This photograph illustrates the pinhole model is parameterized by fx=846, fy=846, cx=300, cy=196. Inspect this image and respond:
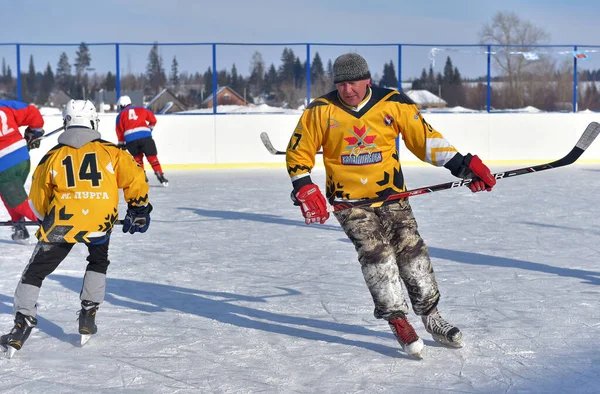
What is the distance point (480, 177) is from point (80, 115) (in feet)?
4.92

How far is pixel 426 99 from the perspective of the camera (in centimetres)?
1368

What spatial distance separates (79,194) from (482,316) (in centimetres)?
178

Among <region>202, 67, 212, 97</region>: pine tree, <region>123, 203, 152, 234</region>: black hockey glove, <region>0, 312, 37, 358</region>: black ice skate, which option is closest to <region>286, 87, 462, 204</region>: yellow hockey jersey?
<region>123, 203, 152, 234</region>: black hockey glove

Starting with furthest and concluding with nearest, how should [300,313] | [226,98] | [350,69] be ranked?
[226,98] → [300,313] → [350,69]

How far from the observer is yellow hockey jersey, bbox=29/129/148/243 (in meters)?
3.09

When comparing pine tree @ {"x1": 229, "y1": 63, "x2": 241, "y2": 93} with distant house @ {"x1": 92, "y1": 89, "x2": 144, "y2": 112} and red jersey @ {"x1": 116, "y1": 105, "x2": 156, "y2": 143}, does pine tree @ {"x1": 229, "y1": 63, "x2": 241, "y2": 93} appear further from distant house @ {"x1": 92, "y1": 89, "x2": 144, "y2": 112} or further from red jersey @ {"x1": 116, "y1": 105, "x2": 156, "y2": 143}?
red jersey @ {"x1": 116, "y1": 105, "x2": 156, "y2": 143}

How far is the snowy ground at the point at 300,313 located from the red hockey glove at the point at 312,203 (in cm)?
52

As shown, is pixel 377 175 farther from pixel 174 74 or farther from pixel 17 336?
pixel 174 74

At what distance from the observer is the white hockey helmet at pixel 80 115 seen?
10.4 feet

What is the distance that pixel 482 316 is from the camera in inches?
145

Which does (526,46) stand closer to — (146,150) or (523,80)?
(523,80)

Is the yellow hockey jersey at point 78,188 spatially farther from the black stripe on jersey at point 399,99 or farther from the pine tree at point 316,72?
the pine tree at point 316,72

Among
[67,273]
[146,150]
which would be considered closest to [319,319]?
[67,273]

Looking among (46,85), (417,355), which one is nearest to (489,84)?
(46,85)
